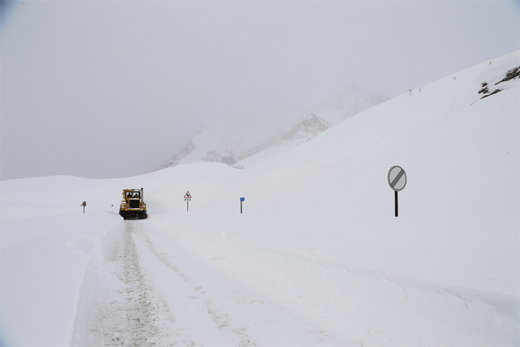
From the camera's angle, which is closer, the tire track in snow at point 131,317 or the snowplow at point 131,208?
A: the tire track in snow at point 131,317

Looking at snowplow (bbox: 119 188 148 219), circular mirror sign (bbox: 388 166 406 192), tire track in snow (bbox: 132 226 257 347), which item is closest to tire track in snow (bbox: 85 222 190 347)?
tire track in snow (bbox: 132 226 257 347)

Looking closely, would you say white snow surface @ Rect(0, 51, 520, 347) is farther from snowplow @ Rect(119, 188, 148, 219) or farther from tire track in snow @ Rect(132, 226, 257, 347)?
snowplow @ Rect(119, 188, 148, 219)

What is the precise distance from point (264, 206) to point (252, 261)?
16.3 meters

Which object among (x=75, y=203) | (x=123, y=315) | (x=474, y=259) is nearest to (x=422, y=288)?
(x=474, y=259)

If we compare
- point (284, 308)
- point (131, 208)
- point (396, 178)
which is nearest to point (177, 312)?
point (284, 308)

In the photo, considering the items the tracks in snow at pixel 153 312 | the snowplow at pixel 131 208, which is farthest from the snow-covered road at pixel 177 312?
the snowplow at pixel 131 208

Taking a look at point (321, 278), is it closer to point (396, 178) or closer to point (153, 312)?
point (153, 312)

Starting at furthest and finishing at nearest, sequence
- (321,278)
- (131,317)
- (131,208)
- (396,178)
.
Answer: (131,208)
(396,178)
(321,278)
(131,317)

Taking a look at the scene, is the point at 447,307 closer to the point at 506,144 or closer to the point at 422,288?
the point at 422,288

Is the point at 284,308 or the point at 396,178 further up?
the point at 396,178

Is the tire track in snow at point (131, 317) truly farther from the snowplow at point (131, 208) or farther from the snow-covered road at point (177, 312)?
the snowplow at point (131, 208)

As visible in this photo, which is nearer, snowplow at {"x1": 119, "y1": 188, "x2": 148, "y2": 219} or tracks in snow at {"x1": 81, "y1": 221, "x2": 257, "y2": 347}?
tracks in snow at {"x1": 81, "y1": 221, "x2": 257, "y2": 347}

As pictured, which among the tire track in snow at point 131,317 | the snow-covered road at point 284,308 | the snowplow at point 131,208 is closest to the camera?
the snow-covered road at point 284,308

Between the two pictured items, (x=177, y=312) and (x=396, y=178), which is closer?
(x=177, y=312)
